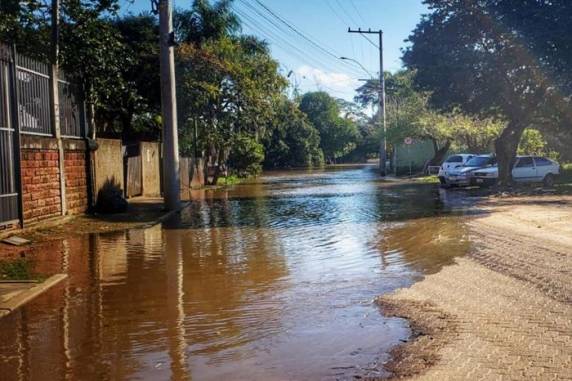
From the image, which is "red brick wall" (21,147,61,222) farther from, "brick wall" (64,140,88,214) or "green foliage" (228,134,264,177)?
"green foliage" (228,134,264,177)

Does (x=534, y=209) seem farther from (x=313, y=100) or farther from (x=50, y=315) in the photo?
(x=313, y=100)

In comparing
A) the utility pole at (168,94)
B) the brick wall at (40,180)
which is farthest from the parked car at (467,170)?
the brick wall at (40,180)

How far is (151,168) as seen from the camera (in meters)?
25.6

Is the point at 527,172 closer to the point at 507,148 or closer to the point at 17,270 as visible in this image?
the point at 507,148

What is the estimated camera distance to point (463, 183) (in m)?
29.2

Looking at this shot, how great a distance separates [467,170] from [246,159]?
16.9m

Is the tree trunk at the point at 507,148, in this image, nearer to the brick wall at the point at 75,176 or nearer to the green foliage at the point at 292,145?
the brick wall at the point at 75,176

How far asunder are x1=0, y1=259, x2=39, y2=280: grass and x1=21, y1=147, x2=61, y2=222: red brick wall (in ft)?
11.4

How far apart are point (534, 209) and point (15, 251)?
13.2 m

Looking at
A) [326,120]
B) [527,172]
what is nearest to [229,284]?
[527,172]

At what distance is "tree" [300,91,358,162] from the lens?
91375mm

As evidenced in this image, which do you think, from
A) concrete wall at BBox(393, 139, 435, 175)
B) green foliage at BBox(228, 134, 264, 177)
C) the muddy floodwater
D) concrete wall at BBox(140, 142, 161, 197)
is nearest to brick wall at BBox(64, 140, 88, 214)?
the muddy floodwater

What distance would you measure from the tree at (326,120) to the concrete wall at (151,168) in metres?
64.8

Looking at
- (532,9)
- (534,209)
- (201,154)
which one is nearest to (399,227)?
(534,209)
